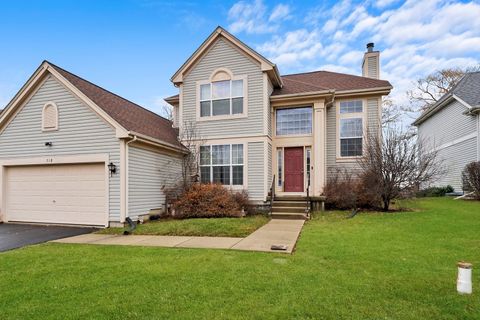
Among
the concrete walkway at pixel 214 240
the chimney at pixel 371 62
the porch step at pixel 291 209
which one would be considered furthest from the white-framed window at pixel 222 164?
the chimney at pixel 371 62

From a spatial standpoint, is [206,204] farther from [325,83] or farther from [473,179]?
[473,179]

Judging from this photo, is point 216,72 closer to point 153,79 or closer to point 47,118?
point 47,118

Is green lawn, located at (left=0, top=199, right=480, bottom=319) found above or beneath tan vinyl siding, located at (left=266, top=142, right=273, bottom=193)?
beneath

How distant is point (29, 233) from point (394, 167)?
13.4 meters

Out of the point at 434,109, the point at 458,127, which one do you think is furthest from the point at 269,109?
the point at 434,109

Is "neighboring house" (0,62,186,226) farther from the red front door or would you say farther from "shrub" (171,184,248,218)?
the red front door

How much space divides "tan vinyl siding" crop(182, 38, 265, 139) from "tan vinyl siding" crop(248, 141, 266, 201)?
0.66 m

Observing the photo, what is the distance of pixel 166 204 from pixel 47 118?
19.0ft

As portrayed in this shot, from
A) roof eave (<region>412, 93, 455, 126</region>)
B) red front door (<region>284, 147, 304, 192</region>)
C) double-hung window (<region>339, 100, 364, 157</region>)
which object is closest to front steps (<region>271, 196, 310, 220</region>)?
red front door (<region>284, 147, 304, 192</region>)

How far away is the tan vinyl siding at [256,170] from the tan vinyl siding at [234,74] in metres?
0.66

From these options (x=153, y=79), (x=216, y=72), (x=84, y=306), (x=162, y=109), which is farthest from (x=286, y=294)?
(x=162, y=109)

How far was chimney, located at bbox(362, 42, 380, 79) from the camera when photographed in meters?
15.9

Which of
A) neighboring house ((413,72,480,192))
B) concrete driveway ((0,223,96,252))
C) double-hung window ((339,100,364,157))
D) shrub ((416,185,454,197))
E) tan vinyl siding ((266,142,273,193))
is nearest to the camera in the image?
concrete driveway ((0,223,96,252))

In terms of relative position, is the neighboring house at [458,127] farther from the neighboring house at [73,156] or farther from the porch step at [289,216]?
the neighboring house at [73,156]
